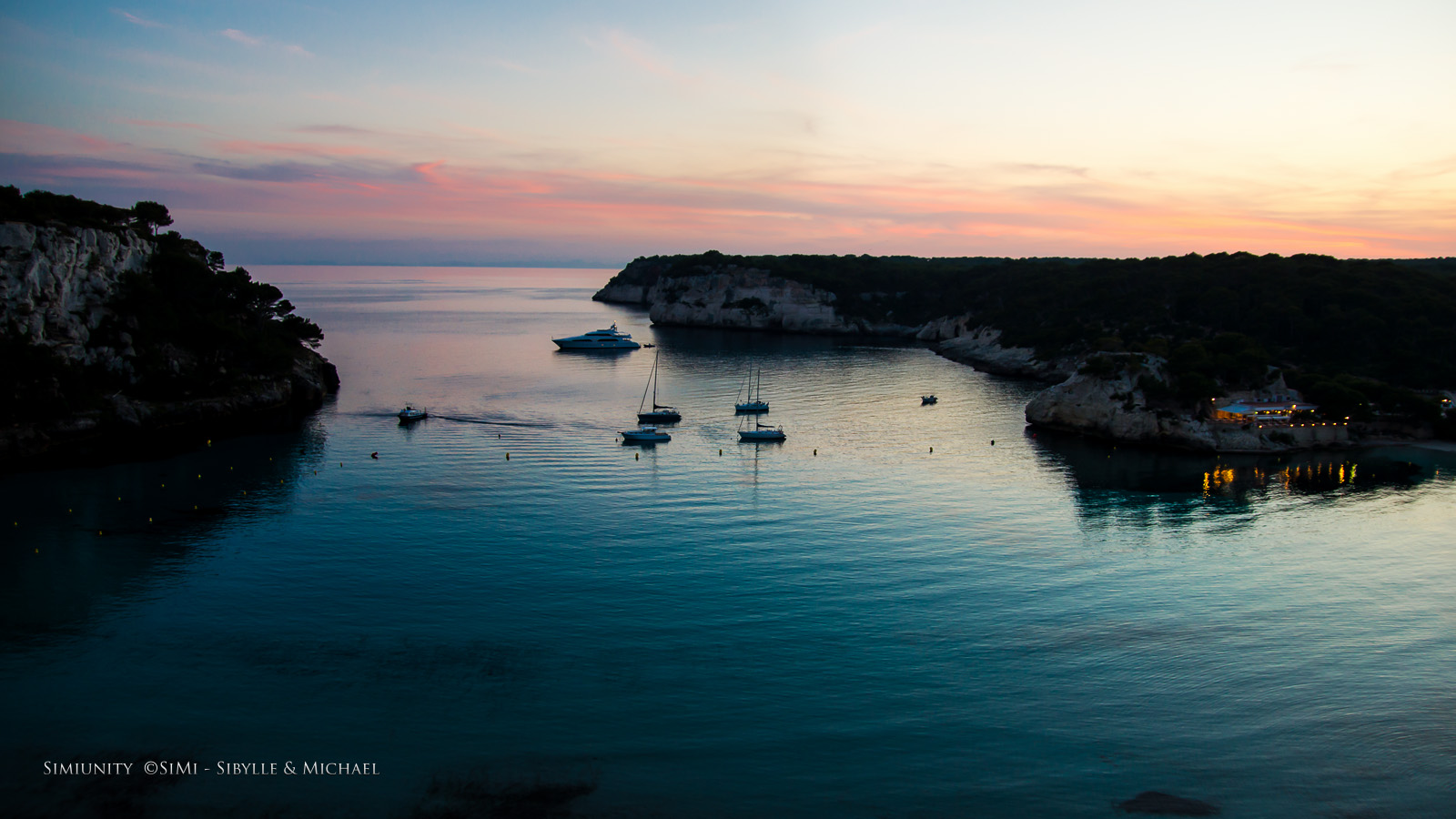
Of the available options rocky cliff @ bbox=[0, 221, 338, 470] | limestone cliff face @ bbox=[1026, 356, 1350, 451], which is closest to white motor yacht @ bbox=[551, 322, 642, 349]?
rocky cliff @ bbox=[0, 221, 338, 470]

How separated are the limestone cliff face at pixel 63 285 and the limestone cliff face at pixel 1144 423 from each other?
73.2 meters

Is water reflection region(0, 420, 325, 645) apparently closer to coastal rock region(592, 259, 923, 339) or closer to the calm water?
the calm water

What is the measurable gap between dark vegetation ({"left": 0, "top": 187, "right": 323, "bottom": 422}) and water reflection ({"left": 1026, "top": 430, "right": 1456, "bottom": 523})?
211 feet

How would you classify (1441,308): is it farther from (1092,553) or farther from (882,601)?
(882,601)

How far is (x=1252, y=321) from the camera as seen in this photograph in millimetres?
85750

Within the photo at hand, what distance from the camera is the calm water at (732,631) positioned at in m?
20.0

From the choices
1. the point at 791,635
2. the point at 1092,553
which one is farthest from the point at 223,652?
the point at 1092,553

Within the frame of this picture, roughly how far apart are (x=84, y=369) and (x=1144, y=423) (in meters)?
77.9

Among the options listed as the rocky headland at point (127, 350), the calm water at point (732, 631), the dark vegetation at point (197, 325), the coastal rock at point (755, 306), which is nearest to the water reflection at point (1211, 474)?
the calm water at point (732, 631)

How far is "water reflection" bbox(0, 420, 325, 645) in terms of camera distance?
29.7 meters

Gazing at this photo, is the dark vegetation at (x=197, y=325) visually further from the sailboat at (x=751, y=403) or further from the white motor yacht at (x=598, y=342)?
the white motor yacht at (x=598, y=342)

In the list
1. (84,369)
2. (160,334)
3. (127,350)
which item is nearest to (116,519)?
(84,369)

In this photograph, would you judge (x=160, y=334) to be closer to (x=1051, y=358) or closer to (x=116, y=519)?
(x=116, y=519)

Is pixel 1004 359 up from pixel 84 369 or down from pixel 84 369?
up
